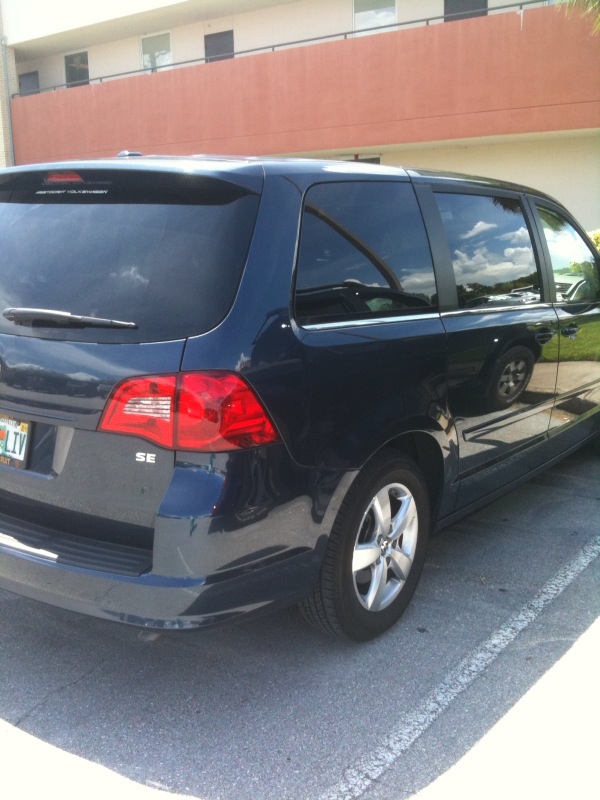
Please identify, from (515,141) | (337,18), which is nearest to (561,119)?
(515,141)

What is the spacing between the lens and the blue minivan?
254 cm

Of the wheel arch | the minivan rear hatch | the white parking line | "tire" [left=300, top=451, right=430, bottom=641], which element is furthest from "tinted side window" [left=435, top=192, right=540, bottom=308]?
the white parking line

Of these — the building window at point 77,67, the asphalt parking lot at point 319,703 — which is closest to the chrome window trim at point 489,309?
the asphalt parking lot at point 319,703

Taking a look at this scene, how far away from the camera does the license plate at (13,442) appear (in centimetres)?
282

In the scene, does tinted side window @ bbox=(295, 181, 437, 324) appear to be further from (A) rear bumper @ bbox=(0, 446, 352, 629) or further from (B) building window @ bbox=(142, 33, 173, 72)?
(B) building window @ bbox=(142, 33, 173, 72)

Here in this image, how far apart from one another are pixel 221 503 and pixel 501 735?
128 centimetres

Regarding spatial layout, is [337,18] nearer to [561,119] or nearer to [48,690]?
[561,119]

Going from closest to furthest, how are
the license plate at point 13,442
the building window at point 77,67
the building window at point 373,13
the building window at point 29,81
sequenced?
the license plate at point 13,442 → the building window at point 373,13 → the building window at point 77,67 → the building window at point 29,81

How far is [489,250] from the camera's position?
13.0 feet

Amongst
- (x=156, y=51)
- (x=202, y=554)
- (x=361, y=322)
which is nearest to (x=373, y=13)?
(x=156, y=51)

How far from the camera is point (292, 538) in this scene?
2.77 meters

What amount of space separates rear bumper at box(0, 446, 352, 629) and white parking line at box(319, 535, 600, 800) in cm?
59

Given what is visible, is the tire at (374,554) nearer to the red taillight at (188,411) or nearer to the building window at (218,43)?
the red taillight at (188,411)

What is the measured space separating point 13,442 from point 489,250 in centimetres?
239
